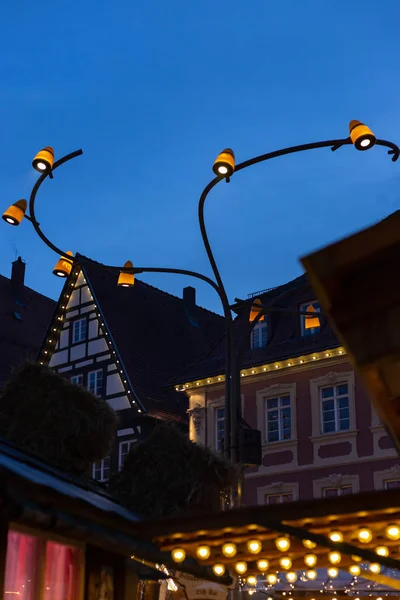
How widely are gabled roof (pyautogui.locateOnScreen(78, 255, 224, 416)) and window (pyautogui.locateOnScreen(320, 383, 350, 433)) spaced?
5.82m

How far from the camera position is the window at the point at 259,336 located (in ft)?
105

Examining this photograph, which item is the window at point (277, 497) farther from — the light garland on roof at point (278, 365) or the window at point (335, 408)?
the light garland on roof at point (278, 365)

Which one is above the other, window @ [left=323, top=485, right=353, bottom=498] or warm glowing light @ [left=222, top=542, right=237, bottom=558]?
window @ [left=323, top=485, right=353, bottom=498]

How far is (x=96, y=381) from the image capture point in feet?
109

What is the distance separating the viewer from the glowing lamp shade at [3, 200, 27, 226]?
14258 mm

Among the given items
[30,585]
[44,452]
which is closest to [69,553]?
[30,585]

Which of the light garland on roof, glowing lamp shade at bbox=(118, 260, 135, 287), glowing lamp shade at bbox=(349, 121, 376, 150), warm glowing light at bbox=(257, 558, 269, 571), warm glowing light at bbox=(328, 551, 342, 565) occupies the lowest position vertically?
warm glowing light at bbox=(328, 551, 342, 565)

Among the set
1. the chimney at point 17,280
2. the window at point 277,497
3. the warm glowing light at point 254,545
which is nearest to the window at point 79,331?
the window at point 277,497

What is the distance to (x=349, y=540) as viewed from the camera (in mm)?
9422

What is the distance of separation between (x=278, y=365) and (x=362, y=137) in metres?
17.6

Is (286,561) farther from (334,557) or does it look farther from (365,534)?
(365,534)

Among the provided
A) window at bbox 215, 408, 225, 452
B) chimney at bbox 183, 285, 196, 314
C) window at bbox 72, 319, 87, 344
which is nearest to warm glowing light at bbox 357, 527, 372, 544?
window at bbox 215, 408, 225, 452

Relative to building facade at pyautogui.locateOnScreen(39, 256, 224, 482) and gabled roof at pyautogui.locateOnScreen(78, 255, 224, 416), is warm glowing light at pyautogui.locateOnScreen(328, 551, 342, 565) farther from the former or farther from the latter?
gabled roof at pyautogui.locateOnScreen(78, 255, 224, 416)

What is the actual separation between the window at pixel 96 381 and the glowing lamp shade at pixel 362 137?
70.8 feet
